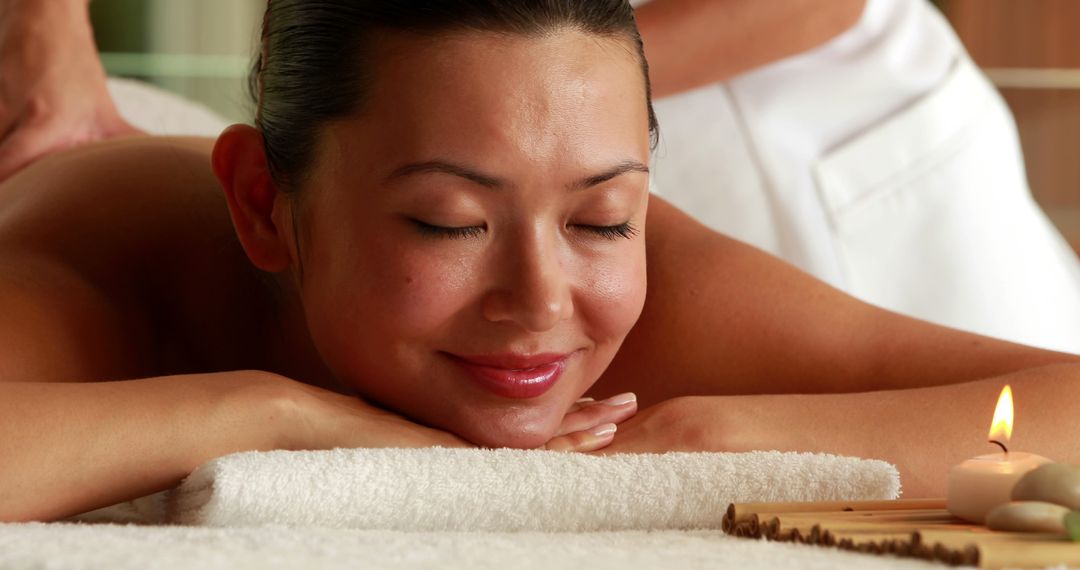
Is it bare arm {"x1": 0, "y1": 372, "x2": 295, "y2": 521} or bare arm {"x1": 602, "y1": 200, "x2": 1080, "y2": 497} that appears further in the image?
bare arm {"x1": 602, "y1": 200, "x2": 1080, "y2": 497}

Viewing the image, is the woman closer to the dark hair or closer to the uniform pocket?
the dark hair

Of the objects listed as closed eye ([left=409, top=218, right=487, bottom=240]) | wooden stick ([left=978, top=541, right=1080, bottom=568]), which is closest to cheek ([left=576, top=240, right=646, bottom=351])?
closed eye ([left=409, top=218, right=487, bottom=240])

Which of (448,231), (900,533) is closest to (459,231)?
(448,231)

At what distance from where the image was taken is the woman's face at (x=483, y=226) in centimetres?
113

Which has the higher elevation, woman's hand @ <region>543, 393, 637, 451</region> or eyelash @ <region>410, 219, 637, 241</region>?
eyelash @ <region>410, 219, 637, 241</region>

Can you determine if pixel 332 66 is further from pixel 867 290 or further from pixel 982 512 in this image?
pixel 867 290

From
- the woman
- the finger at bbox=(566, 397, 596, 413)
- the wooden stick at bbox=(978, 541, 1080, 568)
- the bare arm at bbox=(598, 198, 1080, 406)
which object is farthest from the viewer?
the bare arm at bbox=(598, 198, 1080, 406)

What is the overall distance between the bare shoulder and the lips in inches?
16.8

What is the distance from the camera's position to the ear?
1.36m

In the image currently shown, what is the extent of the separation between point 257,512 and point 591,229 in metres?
0.40

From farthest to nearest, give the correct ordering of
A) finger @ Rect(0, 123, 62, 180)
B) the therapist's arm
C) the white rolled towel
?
the therapist's arm, finger @ Rect(0, 123, 62, 180), the white rolled towel

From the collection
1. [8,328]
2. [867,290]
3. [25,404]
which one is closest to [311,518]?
[25,404]

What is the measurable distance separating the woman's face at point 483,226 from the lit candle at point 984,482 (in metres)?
0.35

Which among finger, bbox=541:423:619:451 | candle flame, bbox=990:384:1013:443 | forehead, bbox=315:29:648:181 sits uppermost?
forehead, bbox=315:29:648:181
